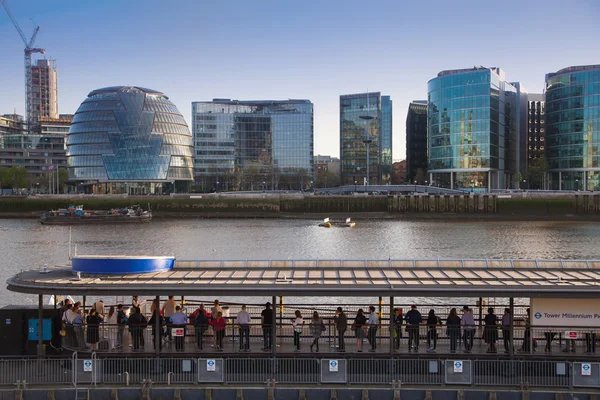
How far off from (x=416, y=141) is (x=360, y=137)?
1666cm

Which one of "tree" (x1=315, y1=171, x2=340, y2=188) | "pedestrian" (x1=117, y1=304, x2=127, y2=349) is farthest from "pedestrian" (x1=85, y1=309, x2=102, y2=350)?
"tree" (x1=315, y1=171, x2=340, y2=188)

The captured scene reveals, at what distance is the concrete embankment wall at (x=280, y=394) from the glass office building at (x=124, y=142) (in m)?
130

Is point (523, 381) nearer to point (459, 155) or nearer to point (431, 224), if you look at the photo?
point (431, 224)

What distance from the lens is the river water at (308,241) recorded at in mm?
48719

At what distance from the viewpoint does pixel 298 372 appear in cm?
1370

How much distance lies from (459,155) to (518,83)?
44.3 metres

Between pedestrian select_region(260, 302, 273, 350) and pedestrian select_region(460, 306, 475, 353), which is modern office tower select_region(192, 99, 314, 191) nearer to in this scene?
pedestrian select_region(260, 302, 273, 350)

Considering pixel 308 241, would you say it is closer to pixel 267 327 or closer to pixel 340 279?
pixel 267 327

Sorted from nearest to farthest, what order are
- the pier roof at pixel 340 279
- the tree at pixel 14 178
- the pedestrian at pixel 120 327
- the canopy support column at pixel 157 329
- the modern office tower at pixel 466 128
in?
the pier roof at pixel 340 279 → the canopy support column at pixel 157 329 → the pedestrian at pixel 120 327 → the modern office tower at pixel 466 128 → the tree at pixel 14 178

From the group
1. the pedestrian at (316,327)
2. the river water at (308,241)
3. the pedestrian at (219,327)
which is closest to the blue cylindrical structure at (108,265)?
the pedestrian at (219,327)

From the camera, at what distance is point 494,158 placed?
413 feet

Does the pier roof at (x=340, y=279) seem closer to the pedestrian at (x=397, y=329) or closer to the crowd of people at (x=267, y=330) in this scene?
the crowd of people at (x=267, y=330)

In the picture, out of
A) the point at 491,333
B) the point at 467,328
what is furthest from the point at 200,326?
the point at 491,333

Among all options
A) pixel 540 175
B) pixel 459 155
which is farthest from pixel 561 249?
pixel 540 175
